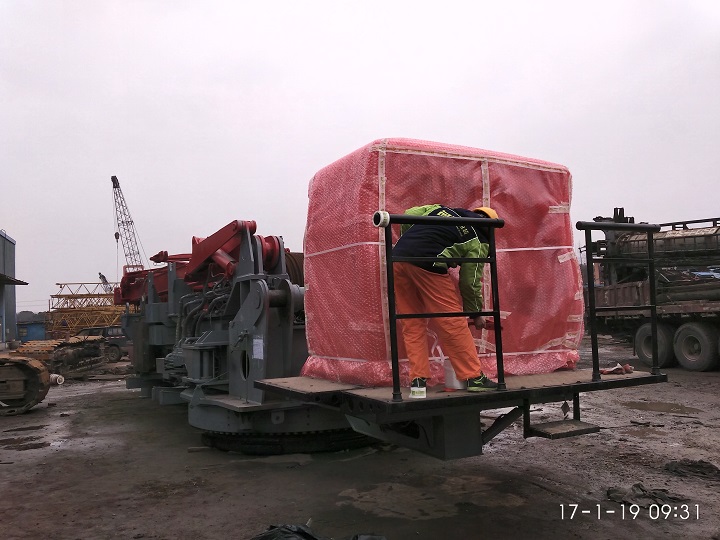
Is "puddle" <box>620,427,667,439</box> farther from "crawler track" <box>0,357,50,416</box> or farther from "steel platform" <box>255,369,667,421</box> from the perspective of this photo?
"crawler track" <box>0,357,50,416</box>

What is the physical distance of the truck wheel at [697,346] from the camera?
13234mm

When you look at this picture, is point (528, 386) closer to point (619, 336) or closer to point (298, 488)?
point (298, 488)

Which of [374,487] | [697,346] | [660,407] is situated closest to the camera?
Answer: [374,487]

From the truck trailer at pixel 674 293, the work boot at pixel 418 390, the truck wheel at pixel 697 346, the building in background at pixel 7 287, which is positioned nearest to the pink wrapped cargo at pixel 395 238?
the work boot at pixel 418 390

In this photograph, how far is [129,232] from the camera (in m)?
61.9

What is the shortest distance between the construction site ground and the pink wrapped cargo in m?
1.09

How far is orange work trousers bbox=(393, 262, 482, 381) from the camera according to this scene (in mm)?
3551

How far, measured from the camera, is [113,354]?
2339cm

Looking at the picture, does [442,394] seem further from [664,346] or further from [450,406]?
[664,346]

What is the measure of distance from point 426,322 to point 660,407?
6893mm

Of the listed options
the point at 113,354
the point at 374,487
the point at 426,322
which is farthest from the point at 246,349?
the point at 113,354

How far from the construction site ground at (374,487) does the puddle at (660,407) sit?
432 millimetres

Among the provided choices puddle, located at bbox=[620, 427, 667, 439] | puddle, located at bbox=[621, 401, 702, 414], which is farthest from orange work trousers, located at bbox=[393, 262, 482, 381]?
puddle, located at bbox=[621, 401, 702, 414]
